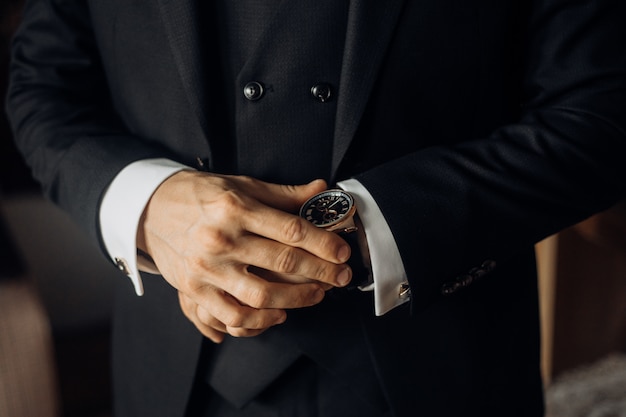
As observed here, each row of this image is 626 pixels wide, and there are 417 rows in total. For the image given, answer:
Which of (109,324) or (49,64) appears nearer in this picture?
(49,64)

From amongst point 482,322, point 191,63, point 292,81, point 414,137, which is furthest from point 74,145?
point 482,322

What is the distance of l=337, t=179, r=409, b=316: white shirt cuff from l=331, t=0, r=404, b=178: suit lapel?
0.08 metres

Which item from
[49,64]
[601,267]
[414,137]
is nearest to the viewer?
[414,137]

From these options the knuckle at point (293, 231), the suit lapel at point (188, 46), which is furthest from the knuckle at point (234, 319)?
the suit lapel at point (188, 46)

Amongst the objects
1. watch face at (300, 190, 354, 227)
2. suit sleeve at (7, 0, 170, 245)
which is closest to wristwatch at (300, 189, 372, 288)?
watch face at (300, 190, 354, 227)

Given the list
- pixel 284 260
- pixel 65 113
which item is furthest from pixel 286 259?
pixel 65 113

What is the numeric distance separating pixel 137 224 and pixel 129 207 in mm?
27

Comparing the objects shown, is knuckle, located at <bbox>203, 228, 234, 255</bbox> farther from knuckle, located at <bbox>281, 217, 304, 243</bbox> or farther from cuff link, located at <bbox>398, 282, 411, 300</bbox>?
cuff link, located at <bbox>398, 282, 411, 300</bbox>

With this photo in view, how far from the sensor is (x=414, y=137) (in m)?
0.82

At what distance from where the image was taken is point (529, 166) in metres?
0.75

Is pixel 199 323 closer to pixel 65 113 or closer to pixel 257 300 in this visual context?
pixel 257 300

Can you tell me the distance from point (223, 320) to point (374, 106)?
31 cm

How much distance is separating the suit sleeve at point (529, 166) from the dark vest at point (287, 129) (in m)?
0.10

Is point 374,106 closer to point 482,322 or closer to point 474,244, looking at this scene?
point 474,244
